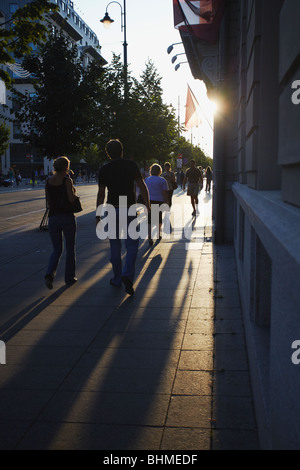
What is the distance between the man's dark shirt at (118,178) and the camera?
6.83 metres

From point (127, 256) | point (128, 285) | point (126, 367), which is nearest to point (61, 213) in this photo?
point (127, 256)

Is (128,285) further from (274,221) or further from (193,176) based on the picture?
(193,176)

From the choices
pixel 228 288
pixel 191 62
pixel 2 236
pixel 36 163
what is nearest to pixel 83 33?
pixel 36 163

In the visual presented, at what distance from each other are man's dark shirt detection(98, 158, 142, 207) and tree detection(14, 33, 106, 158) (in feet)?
35.7

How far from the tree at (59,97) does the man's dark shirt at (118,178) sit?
1087 centimetres

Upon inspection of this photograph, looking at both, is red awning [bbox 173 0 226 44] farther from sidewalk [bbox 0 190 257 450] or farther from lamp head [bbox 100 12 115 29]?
lamp head [bbox 100 12 115 29]

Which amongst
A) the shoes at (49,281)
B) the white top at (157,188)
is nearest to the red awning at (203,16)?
the white top at (157,188)

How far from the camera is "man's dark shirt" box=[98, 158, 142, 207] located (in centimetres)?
683

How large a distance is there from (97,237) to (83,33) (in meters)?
94.5

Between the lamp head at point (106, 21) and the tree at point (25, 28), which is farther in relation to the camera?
the lamp head at point (106, 21)

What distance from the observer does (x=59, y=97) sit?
17172mm

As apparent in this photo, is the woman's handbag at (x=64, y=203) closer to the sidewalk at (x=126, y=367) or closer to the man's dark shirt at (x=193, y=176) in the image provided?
the sidewalk at (x=126, y=367)

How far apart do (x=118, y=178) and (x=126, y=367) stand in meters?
3.14
